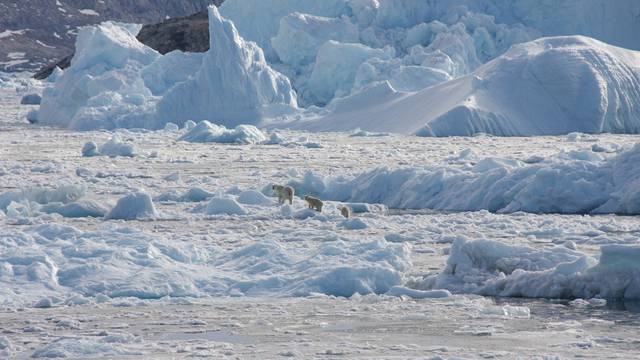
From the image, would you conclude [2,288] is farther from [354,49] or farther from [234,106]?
[354,49]

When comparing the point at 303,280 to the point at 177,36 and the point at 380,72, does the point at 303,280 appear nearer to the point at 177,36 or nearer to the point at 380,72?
the point at 380,72

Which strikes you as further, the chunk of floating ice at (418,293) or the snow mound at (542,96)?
the snow mound at (542,96)

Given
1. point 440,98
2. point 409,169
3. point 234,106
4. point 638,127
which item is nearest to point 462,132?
point 440,98

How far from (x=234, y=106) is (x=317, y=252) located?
18240mm

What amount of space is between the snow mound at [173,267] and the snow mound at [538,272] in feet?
1.43

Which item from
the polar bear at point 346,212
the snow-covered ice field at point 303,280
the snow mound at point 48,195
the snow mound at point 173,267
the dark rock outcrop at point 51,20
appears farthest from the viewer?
the dark rock outcrop at point 51,20

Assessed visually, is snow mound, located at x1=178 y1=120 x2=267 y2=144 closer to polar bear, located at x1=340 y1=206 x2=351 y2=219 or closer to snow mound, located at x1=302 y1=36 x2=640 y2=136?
snow mound, located at x1=302 y1=36 x2=640 y2=136

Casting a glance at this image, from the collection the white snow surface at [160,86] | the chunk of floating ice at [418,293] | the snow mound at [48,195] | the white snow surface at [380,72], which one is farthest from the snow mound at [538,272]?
the white snow surface at [160,86]

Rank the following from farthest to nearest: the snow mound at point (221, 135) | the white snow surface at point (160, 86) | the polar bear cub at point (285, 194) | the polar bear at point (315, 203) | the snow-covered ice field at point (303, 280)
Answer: the white snow surface at point (160, 86)
the snow mound at point (221, 135)
the polar bear cub at point (285, 194)
the polar bear at point (315, 203)
the snow-covered ice field at point (303, 280)

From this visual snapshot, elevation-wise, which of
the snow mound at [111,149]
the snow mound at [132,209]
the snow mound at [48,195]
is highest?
the snow mound at [132,209]

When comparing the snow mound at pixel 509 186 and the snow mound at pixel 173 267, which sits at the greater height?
the snow mound at pixel 173 267

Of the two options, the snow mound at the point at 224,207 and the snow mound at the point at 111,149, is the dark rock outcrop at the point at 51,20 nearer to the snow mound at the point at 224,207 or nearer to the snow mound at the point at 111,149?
the snow mound at the point at 111,149

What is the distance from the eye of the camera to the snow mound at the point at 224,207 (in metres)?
11.5

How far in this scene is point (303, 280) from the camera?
7438 millimetres
